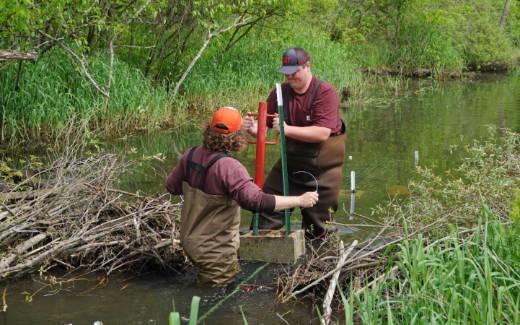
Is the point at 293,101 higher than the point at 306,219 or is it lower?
higher

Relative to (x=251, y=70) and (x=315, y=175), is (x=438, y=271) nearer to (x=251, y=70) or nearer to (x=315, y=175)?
(x=315, y=175)

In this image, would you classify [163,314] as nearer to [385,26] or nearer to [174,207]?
[174,207]

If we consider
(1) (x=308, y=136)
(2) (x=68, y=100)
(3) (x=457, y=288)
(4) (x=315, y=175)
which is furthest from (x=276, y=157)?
(3) (x=457, y=288)

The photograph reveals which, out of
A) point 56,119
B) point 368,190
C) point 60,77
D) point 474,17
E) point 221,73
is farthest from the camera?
point 474,17

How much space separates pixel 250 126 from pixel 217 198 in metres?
1.02

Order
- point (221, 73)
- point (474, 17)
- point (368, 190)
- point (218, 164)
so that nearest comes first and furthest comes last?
1. point (218, 164)
2. point (368, 190)
3. point (221, 73)
4. point (474, 17)

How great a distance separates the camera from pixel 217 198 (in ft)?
19.3

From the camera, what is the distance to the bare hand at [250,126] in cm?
665

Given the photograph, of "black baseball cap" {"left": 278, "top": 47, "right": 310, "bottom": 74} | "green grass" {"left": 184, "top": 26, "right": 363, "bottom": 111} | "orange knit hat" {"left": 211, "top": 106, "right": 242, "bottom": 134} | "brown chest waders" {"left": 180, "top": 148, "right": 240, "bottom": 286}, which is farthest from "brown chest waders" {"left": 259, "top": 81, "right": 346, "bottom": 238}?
"green grass" {"left": 184, "top": 26, "right": 363, "bottom": 111}

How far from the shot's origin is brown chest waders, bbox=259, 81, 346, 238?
285 inches

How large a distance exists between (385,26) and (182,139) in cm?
1872

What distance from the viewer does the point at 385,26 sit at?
103 ft

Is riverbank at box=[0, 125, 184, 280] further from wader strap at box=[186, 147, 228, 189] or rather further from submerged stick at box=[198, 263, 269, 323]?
wader strap at box=[186, 147, 228, 189]

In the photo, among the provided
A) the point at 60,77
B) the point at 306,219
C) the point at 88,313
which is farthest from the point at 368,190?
the point at 60,77
